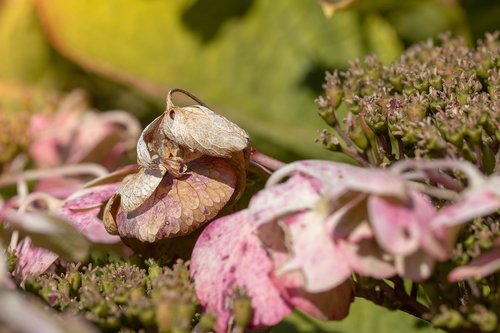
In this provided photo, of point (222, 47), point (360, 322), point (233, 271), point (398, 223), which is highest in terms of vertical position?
point (398, 223)

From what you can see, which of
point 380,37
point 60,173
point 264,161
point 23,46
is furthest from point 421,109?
point 23,46

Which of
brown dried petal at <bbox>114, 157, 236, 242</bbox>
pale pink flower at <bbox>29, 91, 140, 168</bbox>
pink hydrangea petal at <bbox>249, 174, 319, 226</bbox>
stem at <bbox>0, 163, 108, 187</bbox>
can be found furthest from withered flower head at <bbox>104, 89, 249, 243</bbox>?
pale pink flower at <bbox>29, 91, 140, 168</bbox>

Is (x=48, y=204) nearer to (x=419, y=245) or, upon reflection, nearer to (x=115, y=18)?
(x=419, y=245)

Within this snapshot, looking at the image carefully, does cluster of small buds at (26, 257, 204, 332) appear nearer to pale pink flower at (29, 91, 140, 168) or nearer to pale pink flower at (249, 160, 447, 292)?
pale pink flower at (249, 160, 447, 292)

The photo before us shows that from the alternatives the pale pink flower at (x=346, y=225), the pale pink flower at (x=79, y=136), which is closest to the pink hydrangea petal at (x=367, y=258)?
the pale pink flower at (x=346, y=225)

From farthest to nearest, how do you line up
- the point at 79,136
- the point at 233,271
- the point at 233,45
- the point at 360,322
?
the point at 233,45, the point at 79,136, the point at 360,322, the point at 233,271

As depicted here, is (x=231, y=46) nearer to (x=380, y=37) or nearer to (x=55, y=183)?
(x=380, y=37)
